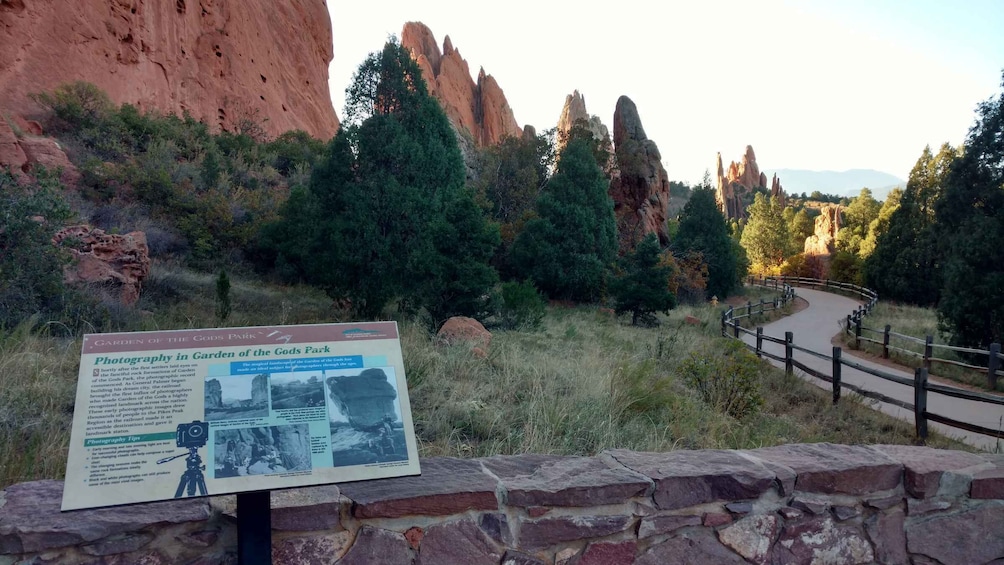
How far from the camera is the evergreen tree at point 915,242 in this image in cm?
2905

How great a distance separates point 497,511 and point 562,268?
2054 cm

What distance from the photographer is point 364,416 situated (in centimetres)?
236

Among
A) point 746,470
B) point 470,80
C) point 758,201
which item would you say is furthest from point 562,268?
point 470,80

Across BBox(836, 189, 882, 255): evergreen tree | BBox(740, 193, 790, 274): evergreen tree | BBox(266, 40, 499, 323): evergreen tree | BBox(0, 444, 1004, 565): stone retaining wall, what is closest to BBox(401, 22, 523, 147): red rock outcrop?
BBox(740, 193, 790, 274): evergreen tree

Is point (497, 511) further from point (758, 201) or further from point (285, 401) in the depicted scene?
point (758, 201)

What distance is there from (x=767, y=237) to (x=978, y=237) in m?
37.0

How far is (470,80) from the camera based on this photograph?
61344 mm

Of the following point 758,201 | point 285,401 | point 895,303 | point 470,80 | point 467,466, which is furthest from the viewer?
point 470,80

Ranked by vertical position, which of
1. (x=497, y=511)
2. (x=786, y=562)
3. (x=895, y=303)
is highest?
(x=895, y=303)

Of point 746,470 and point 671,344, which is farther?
point 671,344

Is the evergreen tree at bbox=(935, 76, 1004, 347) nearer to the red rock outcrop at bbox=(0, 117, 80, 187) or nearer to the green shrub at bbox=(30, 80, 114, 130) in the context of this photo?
the red rock outcrop at bbox=(0, 117, 80, 187)

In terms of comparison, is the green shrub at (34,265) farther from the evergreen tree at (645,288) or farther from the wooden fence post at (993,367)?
the evergreen tree at (645,288)

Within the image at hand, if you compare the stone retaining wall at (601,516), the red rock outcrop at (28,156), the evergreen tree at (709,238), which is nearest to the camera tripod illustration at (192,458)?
the stone retaining wall at (601,516)

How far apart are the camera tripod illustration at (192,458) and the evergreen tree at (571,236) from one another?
2079 cm
